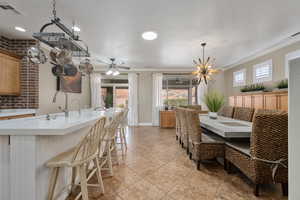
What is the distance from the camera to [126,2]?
2057 mm

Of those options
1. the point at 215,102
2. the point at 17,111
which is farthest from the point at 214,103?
the point at 17,111

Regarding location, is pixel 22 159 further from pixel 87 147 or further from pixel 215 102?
pixel 215 102

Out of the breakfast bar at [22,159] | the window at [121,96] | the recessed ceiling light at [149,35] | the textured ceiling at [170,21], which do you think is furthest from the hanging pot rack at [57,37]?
the window at [121,96]

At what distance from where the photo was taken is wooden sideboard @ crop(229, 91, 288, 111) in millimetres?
3189

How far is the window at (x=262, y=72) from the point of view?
4.16 meters

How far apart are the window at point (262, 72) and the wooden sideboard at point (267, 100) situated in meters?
0.70

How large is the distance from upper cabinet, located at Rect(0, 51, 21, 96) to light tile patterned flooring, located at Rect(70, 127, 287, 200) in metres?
2.85

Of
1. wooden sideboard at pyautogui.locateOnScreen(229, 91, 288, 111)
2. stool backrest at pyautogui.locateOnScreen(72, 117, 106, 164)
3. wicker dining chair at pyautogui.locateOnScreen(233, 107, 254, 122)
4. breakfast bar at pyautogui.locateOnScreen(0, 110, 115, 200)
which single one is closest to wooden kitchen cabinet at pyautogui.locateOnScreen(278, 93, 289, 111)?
wooden sideboard at pyautogui.locateOnScreen(229, 91, 288, 111)

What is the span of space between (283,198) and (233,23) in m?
2.74

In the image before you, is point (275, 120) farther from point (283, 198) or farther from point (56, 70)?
point (56, 70)

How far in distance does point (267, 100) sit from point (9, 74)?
610 cm

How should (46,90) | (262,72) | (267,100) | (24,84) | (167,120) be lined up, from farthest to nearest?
(167,120), (262,72), (46,90), (267,100), (24,84)

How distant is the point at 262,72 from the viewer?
4445 mm

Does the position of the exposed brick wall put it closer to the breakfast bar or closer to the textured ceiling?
the textured ceiling
